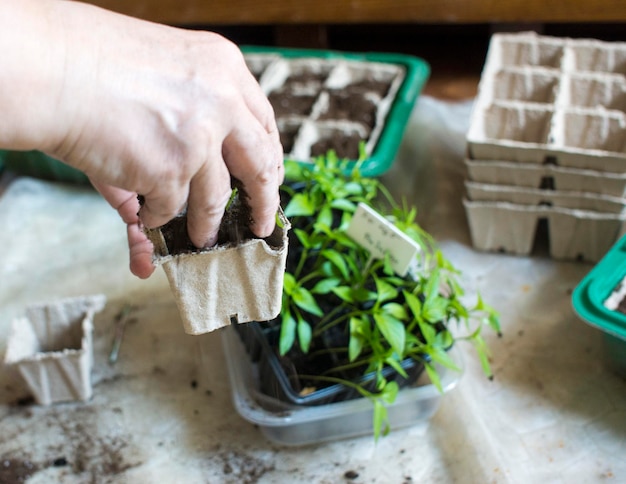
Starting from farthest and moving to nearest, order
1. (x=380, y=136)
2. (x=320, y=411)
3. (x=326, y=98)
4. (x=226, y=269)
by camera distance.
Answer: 1. (x=326, y=98)
2. (x=380, y=136)
3. (x=320, y=411)
4. (x=226, y=269)

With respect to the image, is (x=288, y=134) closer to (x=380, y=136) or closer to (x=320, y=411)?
(x=380, y=136)

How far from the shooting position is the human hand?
0.39 meters

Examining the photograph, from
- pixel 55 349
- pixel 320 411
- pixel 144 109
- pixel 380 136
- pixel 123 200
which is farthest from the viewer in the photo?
pixel 380 136

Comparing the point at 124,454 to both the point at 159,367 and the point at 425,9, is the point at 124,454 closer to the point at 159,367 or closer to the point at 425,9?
the point at 159,367

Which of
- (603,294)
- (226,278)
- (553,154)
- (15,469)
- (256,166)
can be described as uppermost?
(256,166)

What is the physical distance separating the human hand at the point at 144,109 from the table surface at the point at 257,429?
537 mm

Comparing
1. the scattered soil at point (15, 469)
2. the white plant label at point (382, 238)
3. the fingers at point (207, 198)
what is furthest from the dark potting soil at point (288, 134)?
the fingers at point (207, 198)

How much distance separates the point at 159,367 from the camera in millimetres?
1024

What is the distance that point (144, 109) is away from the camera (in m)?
0.40

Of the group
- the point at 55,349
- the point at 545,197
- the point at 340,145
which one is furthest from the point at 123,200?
the point at 545,197

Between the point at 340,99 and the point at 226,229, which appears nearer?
the point at 226,229

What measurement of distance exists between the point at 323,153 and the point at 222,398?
0.49m

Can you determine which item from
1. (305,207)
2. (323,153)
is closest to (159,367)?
(305,207)

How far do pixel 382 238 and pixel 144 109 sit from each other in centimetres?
50
